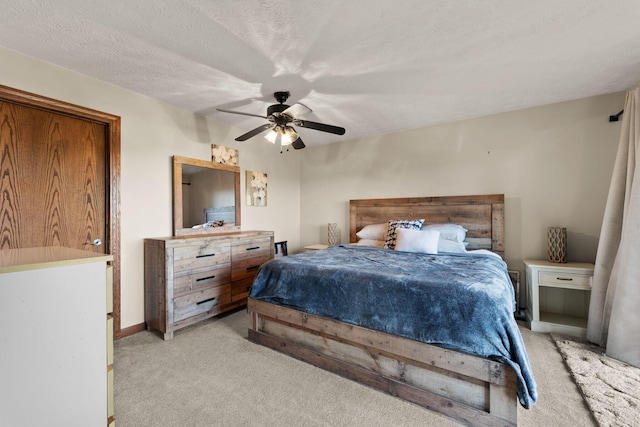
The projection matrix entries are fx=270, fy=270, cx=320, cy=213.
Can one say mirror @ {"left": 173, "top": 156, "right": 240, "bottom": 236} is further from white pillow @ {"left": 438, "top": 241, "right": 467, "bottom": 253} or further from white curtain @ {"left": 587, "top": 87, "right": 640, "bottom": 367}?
white curtain @ {"left": 587, "top": 87, "right": 640, "bottom": 367}

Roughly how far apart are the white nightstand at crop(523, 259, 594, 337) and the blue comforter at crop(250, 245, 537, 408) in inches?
25.4

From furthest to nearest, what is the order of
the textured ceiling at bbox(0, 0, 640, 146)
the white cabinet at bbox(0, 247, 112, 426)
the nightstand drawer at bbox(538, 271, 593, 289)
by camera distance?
the nightstand drawer at bbox(538, 271, 593, 289) → the textured ceiling at bbox(0, 0, 640, 146) → the white cabinet at bbox(0, 247, 112, 426)

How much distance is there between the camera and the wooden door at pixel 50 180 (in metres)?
2.07

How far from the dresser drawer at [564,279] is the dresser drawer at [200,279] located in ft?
11.0

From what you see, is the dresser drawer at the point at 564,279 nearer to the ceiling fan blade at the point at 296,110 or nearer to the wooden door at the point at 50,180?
the ceiling fan blade at the point at 296,110

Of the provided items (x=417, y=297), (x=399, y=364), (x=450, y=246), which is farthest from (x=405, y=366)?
(x=450, y=246)

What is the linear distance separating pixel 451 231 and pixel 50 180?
13.2 feet

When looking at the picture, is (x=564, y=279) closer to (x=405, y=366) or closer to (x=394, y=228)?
(x=394, y=228)

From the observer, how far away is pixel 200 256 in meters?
2.85

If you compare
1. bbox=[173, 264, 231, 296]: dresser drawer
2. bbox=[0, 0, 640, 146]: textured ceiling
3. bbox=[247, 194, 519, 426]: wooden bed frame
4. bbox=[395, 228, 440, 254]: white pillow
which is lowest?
bbox=[247, 194, 519, 426]: wooden bed frame

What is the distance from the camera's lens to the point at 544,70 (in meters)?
2.36

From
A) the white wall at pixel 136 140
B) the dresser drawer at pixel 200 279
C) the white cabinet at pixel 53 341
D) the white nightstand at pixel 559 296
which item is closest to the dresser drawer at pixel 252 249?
the dresser drawer at pixel 200 279

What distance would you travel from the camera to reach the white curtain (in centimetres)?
211

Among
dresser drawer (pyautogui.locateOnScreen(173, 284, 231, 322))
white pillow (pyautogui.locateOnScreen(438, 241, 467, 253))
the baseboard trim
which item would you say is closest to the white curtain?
white pillow (pyautogui.locateOnScreen(438, 241, 467, 253))
